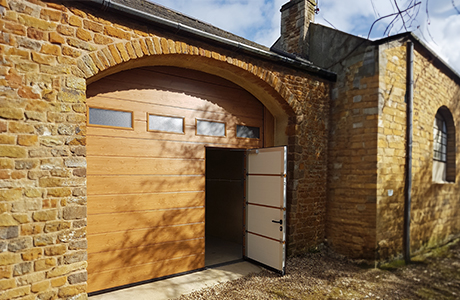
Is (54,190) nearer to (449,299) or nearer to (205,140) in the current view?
(205,140)

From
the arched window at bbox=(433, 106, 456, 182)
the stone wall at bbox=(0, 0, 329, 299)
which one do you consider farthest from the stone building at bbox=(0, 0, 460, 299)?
the arched window at bbox=(433, 106, 456, 182)

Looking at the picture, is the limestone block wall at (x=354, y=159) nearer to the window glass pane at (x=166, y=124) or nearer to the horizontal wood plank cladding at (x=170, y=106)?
the horizontal wood plank cladding at (x=170, y=106)

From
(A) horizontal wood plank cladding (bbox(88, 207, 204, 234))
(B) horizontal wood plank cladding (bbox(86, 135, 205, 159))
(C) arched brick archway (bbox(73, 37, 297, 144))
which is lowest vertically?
(A) horizontal wood plank cladding (bbox(88, 207, 204, 234))

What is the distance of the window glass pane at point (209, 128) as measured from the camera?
4594mm

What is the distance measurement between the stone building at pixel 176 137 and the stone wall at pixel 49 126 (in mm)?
12

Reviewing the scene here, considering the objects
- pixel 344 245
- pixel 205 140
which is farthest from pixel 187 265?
pixel 344 245

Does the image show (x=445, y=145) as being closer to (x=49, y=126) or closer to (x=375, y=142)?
(x=375, y=142)

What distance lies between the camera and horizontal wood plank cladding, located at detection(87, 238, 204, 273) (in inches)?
144

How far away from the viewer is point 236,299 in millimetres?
3777

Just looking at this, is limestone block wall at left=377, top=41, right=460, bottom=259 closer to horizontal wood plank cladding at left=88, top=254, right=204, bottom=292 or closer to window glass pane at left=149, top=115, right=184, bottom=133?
horizontal wood plank cladding at left=88, top=254, right=204, bottom=292

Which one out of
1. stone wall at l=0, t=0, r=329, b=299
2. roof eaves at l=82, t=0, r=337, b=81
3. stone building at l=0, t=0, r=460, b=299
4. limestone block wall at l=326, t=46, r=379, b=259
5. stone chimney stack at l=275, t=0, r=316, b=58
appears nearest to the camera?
stone wall at l=0, t=0, r=329, b=299

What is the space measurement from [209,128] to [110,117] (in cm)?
155

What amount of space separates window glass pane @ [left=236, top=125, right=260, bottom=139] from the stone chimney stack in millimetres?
2614

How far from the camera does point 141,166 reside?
400 cm
